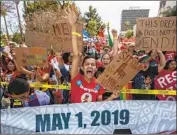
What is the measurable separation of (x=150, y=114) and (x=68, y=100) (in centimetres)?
112

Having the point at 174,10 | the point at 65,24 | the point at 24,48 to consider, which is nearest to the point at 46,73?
the point at 24,48

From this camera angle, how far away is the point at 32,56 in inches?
195

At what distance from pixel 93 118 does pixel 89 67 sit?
2.21ft

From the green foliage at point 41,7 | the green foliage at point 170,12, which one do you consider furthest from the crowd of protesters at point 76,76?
the green foliage at point 41,7

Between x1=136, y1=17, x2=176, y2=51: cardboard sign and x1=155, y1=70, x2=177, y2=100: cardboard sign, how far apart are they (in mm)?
348

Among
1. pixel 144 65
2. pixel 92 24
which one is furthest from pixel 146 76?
pixel 92 24

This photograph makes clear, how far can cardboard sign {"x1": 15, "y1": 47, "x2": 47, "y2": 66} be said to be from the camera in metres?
4.92

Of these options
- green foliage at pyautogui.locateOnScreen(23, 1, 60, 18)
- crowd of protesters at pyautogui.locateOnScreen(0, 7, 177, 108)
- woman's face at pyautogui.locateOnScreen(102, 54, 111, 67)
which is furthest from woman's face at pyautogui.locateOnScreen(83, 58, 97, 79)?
green foliage at pyautogui.locateOnScreen(23, 1, 60, 18)

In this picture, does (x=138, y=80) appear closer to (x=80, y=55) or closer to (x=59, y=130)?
(x=80, y=55)

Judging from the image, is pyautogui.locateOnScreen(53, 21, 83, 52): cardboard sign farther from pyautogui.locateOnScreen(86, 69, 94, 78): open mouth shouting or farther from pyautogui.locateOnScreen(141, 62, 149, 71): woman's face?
pyautogui.locateOnScreen(141, 62, 149, 71): woman's face

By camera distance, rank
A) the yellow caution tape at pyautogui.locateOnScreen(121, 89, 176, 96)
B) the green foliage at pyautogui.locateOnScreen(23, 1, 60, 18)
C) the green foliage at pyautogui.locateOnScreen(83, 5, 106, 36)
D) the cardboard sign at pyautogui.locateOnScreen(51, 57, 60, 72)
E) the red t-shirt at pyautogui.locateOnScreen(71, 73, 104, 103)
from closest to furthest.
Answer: the red t-shirt at pyautogui.locateOnScreen(71, 73, 104, 103), the yellow caution tape at pyautogui.locateOnScreen(121, 89, 176, 96), the cardboard sign at pyautogui.locateOnScreen(51, 57, 60, 72), the green foliage at pyautogui.locateOnScreen(83, 5, 106, 36), the green foliage at pyautogui.locateOnScreen(23, 1, 60, 18)

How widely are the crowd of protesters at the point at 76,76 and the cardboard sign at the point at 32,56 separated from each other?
0.43ft

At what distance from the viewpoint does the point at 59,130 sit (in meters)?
4.68

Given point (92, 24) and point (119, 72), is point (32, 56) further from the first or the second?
point (92, 24)
